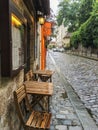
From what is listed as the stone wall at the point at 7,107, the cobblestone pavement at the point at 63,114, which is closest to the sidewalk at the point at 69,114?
the cobblestone pavement at the point at 63,114

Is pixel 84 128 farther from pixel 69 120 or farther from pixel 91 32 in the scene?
pixel 91 32

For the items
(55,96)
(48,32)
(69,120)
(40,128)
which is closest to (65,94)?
(55,96)

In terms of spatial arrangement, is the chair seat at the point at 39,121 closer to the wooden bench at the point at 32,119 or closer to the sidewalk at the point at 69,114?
the wooden bench at the point at 32,119

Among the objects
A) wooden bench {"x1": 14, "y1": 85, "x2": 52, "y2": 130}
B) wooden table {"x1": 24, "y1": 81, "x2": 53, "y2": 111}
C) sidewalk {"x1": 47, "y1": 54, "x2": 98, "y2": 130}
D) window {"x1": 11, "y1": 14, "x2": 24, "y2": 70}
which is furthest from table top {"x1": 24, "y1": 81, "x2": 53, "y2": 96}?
window {"x1": 11, "y1": 14, "x2": 24, "y2": 70}

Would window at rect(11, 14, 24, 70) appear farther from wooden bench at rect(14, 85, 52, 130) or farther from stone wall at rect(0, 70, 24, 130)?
wooden bench at rect(14, 85, 52, 130)

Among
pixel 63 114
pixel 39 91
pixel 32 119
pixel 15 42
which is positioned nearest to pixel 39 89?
pixel 39 91

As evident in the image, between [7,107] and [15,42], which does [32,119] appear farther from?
[15,42]

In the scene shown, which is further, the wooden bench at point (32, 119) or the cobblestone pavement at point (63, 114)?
the cobblestone pavement at point (63, 114)

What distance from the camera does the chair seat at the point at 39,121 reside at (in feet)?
11.5

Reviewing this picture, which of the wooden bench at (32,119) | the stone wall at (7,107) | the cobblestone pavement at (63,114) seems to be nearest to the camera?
the stone wall at (7,107)

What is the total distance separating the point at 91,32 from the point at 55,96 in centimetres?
2703

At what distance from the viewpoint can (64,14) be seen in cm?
5825

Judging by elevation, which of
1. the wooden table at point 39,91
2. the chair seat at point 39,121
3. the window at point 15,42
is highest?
the window at point 15,42

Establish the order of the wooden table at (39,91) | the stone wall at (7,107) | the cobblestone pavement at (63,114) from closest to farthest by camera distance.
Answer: the stone wall at (7,107) → the wooden table at (39,91) → the cobblestone pavement at (63,114)
